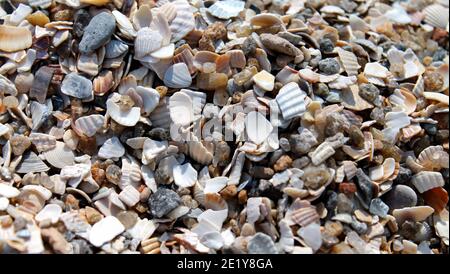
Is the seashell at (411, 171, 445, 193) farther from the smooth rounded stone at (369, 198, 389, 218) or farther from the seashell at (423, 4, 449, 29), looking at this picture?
the seashell at (423, 4, 449, 29)

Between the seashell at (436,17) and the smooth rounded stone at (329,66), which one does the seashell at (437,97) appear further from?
the seashell at (436,17)

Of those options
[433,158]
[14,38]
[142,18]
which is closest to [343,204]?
[433,158]

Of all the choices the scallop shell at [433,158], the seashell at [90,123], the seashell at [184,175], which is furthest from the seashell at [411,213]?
the seashell at [90,123]

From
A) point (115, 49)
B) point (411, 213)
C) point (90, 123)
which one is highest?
point (115, 49)

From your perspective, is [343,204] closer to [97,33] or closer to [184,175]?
[184,175]

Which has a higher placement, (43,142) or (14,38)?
(14,38)

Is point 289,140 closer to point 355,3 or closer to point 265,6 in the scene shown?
point 265,6

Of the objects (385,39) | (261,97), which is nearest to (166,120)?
(261,97)
